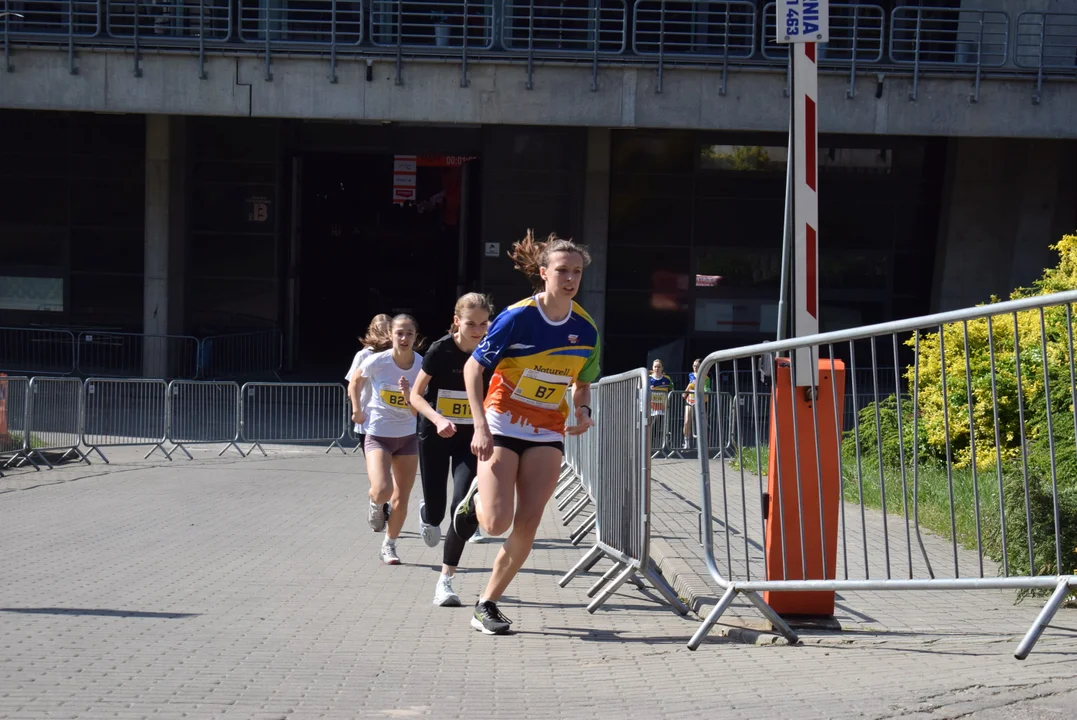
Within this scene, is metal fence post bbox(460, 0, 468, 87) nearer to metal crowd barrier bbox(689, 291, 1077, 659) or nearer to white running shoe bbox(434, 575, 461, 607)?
metal crowd barrier bbox(689, 291, 1077, 659)

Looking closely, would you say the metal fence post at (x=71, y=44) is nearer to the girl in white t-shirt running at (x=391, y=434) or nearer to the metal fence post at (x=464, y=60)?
the metal fence post at (x=464, y=60)

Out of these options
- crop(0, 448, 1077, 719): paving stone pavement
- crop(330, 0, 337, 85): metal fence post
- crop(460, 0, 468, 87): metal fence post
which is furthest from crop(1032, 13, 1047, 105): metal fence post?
crop(0, 448, 1077, 719): paving stone pavement

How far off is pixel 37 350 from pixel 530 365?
76.6 ft

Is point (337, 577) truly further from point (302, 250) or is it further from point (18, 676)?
point (302, 250)

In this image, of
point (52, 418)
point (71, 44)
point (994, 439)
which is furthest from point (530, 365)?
point (71, 44)

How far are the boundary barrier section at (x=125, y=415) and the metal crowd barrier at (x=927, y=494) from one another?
1100 centimetres

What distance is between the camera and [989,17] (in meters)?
26.1

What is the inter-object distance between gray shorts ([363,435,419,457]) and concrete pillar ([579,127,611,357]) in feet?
60.7

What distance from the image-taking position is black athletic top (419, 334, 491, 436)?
7.90m

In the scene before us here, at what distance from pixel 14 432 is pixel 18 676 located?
11909 mm

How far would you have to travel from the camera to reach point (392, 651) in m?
5.64

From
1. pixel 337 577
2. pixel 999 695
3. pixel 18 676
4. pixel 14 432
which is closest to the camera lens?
pixel 999 695

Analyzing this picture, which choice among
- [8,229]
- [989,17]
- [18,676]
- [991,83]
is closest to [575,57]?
[991,83]

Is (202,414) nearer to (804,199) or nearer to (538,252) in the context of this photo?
(538,252)
